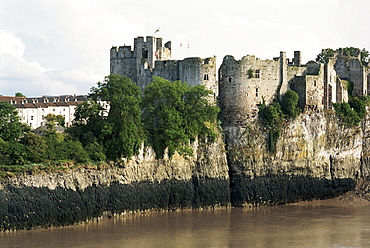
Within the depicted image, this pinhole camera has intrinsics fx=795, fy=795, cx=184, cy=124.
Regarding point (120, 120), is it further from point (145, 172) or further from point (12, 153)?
point (12, 153)

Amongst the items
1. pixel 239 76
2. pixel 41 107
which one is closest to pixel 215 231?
pixel 239 76

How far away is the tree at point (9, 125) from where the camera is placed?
58.8 metres

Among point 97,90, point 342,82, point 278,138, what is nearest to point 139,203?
point 97,90

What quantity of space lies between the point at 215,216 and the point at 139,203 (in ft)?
19.9

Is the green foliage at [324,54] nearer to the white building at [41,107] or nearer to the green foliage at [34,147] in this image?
the white building at [41,107]

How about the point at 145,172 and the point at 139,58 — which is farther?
the point at 139,58

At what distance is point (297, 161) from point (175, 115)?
12406 millimetres

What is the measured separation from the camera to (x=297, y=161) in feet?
229

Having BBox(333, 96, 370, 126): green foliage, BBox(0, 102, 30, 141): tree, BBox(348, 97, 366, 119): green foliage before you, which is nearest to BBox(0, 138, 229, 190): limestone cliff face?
BBox(0, 102, 30, 141): tree

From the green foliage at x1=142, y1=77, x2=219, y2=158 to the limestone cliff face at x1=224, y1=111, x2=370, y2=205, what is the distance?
3.74 metres

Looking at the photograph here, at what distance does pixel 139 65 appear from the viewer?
7169 centimetres

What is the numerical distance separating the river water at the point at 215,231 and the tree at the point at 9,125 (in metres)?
8.65

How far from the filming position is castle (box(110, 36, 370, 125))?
2736 inches

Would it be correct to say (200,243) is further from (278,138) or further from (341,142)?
(341,142)
